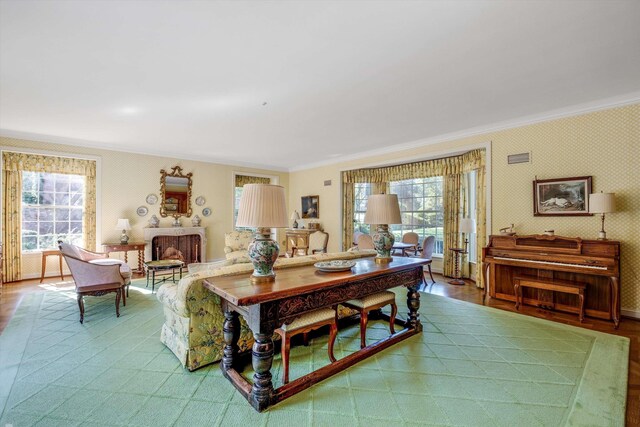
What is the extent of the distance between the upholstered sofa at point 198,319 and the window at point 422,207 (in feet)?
15.5

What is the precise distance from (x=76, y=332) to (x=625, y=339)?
5750mm

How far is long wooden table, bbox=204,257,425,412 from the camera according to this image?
183 cm

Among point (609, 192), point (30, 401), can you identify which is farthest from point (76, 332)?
point (609, 192)

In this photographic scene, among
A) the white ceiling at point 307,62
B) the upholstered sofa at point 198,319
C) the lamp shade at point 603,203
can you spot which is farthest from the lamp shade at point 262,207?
the lamp shade at point 603,203

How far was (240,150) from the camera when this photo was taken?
20.6ft

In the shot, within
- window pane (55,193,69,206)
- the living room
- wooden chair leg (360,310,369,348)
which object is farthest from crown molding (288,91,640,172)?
window pane (55,193,69,206)

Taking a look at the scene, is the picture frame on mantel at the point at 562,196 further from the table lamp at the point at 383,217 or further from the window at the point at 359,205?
the window at the point at 359,205

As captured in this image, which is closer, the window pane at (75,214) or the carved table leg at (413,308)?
the carved table leg at (413,308)

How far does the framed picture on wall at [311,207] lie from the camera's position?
780 centimetres

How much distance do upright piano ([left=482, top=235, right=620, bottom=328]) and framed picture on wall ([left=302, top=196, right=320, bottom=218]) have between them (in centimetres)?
447

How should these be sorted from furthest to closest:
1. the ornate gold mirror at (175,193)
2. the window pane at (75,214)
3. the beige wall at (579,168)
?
1. the ornate gold mirror at (175,193)
2. the window pane at (75,214)
3. the beige wall at (579,168)

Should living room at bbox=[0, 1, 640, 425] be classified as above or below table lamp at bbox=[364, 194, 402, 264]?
above

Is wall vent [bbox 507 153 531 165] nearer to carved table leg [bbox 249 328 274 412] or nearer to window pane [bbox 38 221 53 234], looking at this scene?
carved table leg [bbox 249 328 274 412]

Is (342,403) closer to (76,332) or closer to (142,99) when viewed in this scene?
(76,332)
